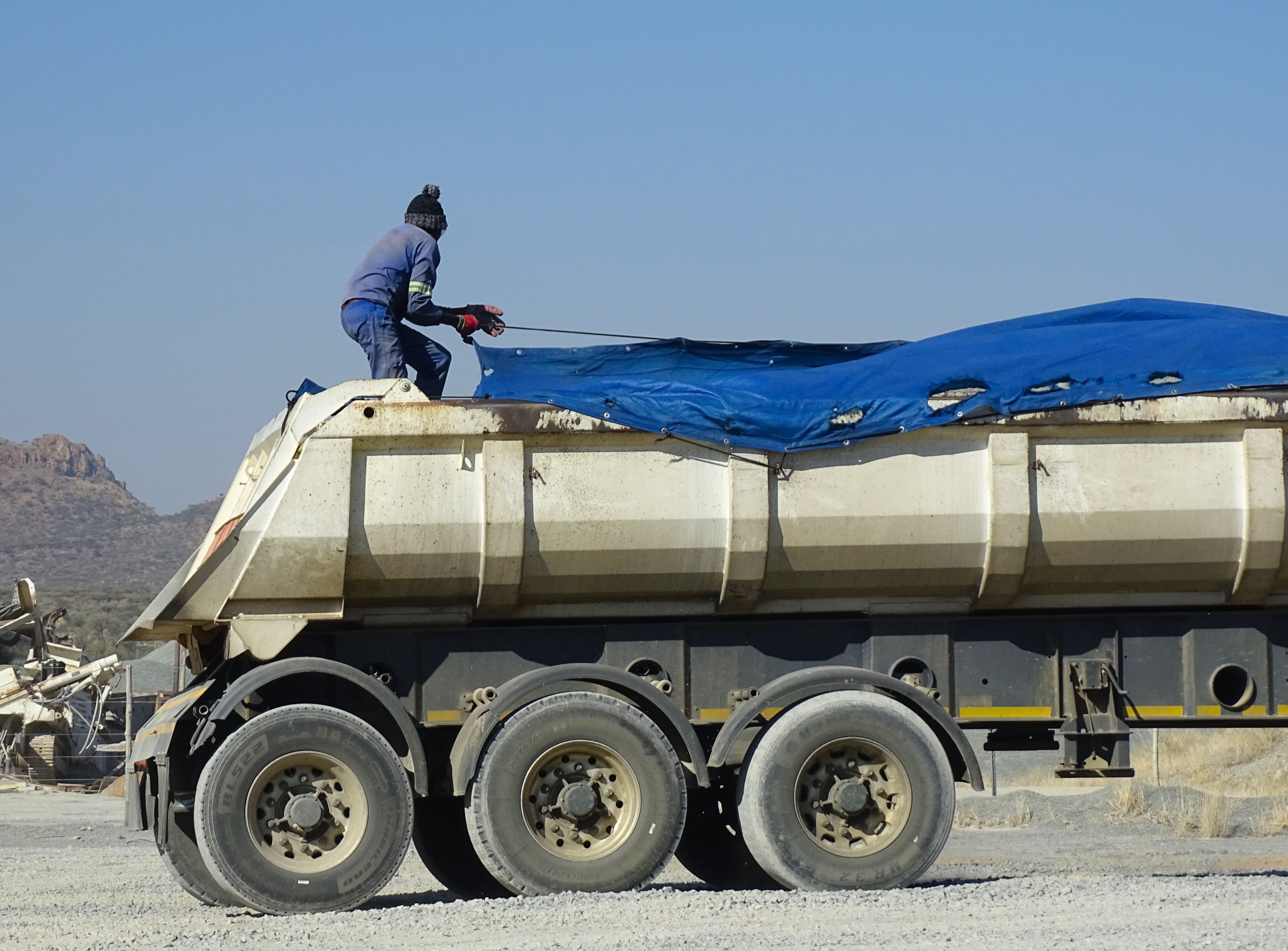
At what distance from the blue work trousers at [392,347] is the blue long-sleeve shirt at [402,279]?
0.26 ft

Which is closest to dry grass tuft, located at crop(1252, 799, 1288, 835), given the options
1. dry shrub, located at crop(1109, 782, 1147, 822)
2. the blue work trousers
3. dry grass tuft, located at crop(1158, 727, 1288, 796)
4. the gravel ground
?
dry shrub, located at crop(1109, 782, 1147, 822)

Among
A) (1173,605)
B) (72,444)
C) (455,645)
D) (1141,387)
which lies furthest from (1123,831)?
(72,444)

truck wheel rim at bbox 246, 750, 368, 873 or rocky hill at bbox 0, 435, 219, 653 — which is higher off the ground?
rocky hill at bbox 0, 435, 219, 653

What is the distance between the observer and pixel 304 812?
955 cm

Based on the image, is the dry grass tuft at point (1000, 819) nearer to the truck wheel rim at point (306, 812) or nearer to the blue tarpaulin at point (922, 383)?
the blue tarpaulin at point (922, 383)

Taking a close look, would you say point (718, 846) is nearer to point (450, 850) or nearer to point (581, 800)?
point (450, 850)

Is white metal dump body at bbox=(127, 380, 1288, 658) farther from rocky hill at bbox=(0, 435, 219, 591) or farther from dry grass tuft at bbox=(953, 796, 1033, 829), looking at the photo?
rocky hill at bbox=(0, 435, 219, 591)

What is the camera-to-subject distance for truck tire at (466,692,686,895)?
963 centimetres

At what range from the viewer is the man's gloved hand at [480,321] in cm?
1122

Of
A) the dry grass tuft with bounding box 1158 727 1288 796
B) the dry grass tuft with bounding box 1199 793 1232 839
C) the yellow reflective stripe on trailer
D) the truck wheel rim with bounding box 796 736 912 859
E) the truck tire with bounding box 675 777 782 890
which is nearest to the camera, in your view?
the truck wheel rim with bounding box 796 736 912 859

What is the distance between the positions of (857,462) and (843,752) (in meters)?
1.66

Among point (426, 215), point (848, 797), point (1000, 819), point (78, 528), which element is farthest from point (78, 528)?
point (848, 797)

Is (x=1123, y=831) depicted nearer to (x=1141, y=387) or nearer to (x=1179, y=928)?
(x=1141, y=387)

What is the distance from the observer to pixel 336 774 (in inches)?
380
